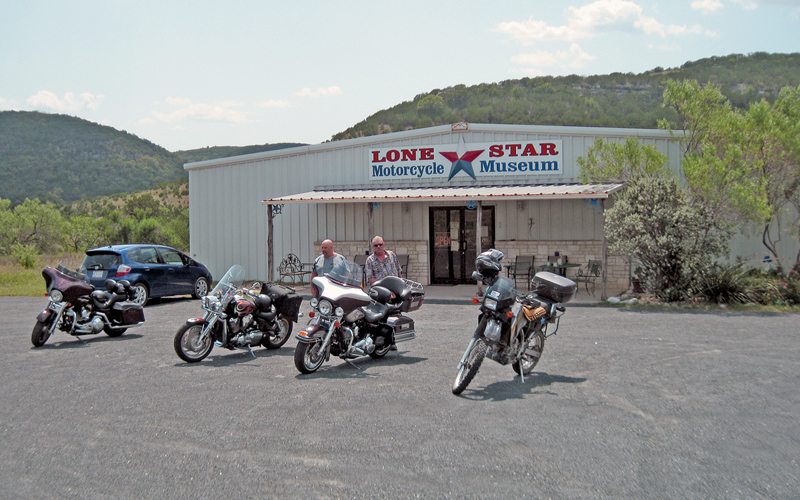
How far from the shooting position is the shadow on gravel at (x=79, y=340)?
34.1ft

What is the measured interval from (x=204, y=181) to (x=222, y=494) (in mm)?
18161

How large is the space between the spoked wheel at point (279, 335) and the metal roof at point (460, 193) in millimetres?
7663

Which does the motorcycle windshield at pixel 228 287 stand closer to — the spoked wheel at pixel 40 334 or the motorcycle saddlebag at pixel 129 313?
the motorcycle saddlebag at pixel 129 313

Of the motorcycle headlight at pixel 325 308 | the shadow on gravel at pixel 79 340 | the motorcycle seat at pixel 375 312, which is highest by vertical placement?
the motorcycle headlight at pixel 325 308

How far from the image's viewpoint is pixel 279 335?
32.5ft

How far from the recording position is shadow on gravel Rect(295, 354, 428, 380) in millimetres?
8078

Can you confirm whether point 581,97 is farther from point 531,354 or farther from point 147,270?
point 531,354

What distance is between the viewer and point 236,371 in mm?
8406

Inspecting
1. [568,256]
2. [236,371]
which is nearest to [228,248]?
[568,256]

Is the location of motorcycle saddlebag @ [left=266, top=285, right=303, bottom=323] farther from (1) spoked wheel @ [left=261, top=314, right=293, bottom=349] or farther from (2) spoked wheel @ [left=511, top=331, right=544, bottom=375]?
(2) spoked wheel @ [left=511, top=331, right=544, bottom=375]

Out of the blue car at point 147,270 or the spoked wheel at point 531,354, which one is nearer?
the spoked wheel at point 531,354

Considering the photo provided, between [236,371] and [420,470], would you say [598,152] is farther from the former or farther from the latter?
[420,470]

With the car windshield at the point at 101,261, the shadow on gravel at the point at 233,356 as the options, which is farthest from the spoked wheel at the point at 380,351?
the car windshield at the point at 101,261

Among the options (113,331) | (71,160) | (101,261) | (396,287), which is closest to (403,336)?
(396,287)
